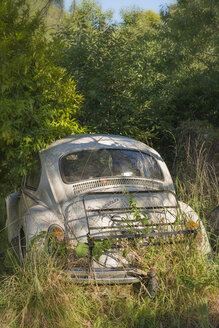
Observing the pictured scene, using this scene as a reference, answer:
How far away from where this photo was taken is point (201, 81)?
11977mm

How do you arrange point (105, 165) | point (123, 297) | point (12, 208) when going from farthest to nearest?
point (12, 208) < point (105, 165) < point (123, 297)

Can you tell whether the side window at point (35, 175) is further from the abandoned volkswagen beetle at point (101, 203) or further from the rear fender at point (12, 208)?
the rear fender at point (12, 208)

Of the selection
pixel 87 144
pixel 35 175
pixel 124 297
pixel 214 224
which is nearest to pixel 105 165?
pixel 87 144

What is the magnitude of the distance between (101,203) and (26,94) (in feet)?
6.40

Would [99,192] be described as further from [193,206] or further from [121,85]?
[121,85]

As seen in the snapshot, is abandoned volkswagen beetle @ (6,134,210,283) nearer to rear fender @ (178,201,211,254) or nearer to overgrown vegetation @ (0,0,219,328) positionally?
rear fender @ (178,201,211,254)

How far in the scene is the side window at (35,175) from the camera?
17.9 ft

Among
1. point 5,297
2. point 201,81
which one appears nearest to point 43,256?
point 5,297

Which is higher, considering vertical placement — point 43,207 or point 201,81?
point 201,81

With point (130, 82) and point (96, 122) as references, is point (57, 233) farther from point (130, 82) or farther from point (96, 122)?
point (130, 82)

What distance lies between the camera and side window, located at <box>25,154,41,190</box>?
544 centimetres

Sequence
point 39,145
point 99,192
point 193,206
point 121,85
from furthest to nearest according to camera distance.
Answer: point 121,85 → point 39,145 → point 193,206 → point 99,192

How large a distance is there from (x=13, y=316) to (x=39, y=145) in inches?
98.6

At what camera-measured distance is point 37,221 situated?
448 centimetres
